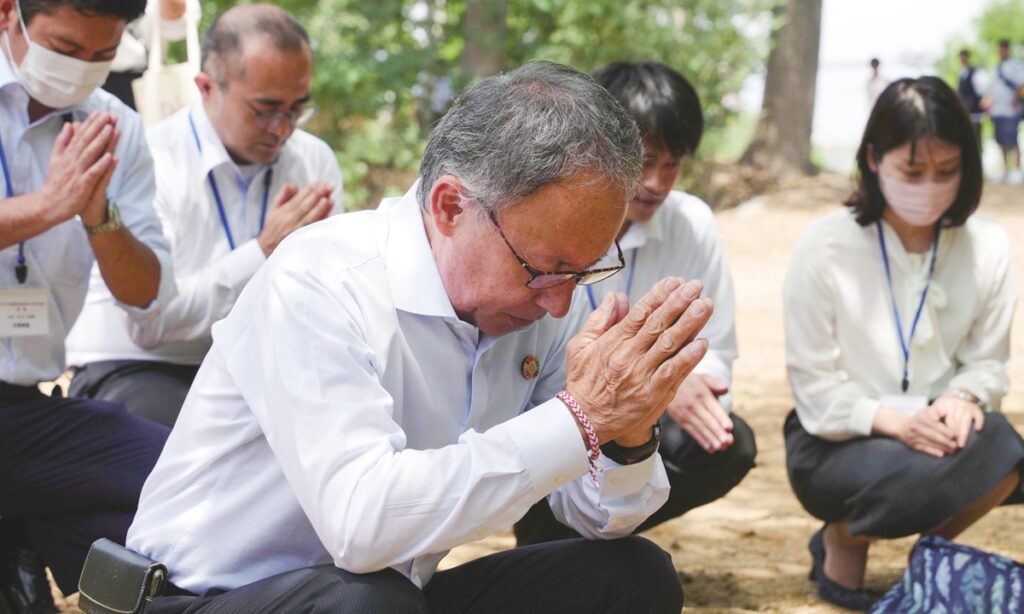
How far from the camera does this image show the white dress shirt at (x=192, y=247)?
12.4 ft

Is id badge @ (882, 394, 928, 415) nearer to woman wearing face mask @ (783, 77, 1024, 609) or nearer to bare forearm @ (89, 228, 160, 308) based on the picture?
woman wearing face mask @ (783, 77, 1024, 609)

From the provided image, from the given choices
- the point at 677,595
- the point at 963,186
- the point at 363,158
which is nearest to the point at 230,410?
the point at 677,595

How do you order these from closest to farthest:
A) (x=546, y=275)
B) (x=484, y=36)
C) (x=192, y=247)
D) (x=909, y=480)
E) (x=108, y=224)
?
(x=546, y=275)
(x=108, y=224)
(x=909, y=480)
(x=192, y=247)
(x=484, y=36)

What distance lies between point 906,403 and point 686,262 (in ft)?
2.57

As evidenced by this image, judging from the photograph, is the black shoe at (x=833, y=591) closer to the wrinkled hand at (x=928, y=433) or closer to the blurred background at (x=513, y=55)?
the wrinkled hand at (x=928, y=433)

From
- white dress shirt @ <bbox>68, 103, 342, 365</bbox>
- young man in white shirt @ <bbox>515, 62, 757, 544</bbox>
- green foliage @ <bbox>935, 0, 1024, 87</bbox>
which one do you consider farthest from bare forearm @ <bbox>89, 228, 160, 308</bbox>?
green foliage @ <bbox>935, 0, 1024, 87</bbox>

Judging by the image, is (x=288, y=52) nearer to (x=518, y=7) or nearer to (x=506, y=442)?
(x=506, y=442)

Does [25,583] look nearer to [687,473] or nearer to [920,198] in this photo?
[687,473]

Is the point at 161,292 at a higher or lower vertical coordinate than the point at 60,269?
lower

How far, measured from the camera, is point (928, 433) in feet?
11.4

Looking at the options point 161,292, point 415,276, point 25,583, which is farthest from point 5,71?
point 415,276

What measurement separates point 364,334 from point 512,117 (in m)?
0.46

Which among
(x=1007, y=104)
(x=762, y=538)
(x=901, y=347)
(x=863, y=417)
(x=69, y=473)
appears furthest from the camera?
(x=1007, y=104)

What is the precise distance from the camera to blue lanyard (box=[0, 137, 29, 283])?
322cm
